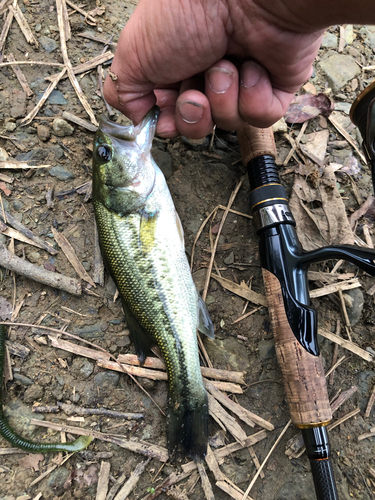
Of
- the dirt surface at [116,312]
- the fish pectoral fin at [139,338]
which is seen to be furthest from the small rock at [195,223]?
the fish pectoral fin at [139,338]

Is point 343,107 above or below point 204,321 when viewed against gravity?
above

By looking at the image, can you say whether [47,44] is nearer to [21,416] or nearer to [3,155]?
[3,155]

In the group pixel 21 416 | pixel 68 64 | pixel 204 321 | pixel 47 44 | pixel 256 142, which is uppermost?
pixel 47 44

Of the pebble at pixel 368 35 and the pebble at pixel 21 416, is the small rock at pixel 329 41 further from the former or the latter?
the pebble at pixel 21 416

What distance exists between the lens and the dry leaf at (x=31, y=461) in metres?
2.53

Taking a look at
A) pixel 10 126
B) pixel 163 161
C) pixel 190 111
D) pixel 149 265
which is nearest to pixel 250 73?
pixel 190 111

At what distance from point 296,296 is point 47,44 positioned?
137 inches

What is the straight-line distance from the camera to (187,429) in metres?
2.55

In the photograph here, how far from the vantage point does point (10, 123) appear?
3.09m

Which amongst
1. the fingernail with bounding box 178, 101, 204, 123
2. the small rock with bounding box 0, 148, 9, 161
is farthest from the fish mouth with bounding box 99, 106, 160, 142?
the small rock with bounding box 0, 148, 9, 161

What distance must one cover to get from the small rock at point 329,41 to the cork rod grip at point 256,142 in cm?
190

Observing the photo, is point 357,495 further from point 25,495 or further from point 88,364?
point 25,495

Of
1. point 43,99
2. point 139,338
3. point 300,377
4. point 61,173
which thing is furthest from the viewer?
point 43,99

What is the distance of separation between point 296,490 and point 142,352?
5.46 ft
